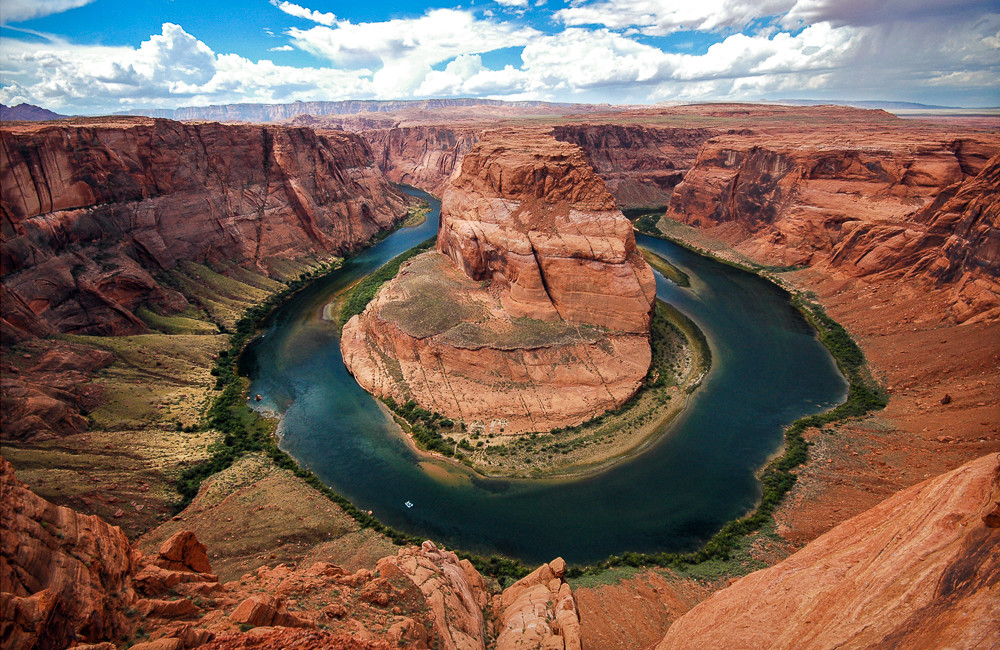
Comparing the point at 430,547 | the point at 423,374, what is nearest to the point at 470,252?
the point at 423,374

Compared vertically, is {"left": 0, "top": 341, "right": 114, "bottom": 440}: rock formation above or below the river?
above

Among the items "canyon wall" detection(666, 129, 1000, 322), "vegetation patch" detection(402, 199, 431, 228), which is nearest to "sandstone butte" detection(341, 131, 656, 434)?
"canyon wall" detection(666, 129, 1000, 322)

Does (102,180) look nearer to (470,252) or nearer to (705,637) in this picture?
(470,252)

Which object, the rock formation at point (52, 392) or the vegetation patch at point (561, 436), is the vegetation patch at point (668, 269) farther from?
the rock formation at point (52, 392)

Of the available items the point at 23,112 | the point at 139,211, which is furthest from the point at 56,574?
the point at 23,112

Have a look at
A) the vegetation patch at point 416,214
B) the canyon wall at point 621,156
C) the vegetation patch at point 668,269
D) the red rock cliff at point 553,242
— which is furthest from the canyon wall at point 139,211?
the vegetation patch at point 668,269

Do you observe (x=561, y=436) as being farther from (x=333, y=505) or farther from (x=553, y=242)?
(x=553, y=242)

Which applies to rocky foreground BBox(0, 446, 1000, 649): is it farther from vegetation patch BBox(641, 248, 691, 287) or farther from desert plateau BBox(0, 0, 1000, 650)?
vegetation patch BBox(641, 248, 691, 287)
